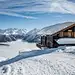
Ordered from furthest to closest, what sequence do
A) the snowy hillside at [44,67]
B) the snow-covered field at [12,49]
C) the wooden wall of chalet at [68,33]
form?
the snow-covered field at [12,49]
the wooden wall of chalet at [68,33]
the snowy hillside at [44,67]

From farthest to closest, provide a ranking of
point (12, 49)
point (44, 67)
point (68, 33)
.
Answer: point (12, 49) < point (68, 33) < point (44, 67)

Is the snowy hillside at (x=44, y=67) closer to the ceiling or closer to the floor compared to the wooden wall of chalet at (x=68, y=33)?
closer to the ceiling

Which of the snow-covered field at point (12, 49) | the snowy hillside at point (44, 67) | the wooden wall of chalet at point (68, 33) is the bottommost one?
the snow-covered field at point (12, 49)

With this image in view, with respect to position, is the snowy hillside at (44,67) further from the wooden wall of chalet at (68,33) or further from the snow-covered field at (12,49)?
the snow-covered field at (12,49)

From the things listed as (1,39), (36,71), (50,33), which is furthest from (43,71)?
(1,39)

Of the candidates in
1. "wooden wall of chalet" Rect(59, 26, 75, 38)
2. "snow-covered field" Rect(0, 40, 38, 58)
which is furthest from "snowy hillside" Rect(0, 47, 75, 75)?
"snow-covered field" Rect(0, 40, 38, 58)

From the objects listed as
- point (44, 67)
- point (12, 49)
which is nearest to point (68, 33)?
point (44, 67)

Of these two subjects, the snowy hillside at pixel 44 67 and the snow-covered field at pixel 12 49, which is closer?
the snowy hillside at pixel 44 67

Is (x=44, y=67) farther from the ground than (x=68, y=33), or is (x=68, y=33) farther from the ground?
(x=44, y=67)

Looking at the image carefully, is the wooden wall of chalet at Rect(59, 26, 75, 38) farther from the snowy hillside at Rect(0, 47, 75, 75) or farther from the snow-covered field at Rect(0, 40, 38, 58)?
the snowy hillside at Rect(0, 47, 75, 75)

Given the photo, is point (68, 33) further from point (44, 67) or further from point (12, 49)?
point (12, 49)

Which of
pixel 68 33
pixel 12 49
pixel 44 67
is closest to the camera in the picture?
pixel 44 67

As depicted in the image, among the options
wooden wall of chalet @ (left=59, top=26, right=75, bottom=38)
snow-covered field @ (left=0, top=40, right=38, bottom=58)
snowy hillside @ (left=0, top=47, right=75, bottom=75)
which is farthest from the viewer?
snow-covered field @ (left=0, top=40, right=38, bottom=58)

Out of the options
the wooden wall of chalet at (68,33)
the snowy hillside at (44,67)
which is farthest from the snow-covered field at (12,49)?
the snowy hillside at (44,67)
